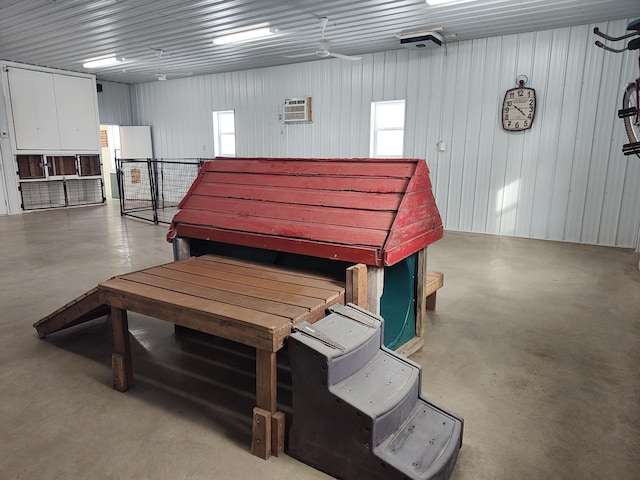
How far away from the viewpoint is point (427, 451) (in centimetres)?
166

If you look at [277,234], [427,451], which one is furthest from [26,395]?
[427,451]

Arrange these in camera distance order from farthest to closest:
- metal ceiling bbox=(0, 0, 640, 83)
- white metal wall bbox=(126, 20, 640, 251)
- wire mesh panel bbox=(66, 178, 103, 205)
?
wire mesh panel bbox=(66, 178, 103, 205) < white metal wall bbox=(126, 20, 640, 251) < metal ceiling bbox=(0, 0, 640, 83)

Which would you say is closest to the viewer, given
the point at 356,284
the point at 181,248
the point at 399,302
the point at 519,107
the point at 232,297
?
the point at 232,297

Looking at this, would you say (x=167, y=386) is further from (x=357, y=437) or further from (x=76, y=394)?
(x=357, y=437)

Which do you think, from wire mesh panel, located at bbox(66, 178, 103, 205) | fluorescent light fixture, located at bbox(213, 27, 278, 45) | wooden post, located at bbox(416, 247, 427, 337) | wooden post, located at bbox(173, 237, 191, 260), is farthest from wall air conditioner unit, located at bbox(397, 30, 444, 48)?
wire mesh panel, located at bbox(66, 178, 103, 205)

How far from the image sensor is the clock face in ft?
20.6

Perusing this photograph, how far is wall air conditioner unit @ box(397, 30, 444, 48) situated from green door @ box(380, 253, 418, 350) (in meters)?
4.90

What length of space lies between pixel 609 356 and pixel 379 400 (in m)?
1.97

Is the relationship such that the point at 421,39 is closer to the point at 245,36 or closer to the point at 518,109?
the point at 518,109

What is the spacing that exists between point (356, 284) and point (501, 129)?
550 centimetres

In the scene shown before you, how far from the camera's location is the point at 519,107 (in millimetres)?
6348

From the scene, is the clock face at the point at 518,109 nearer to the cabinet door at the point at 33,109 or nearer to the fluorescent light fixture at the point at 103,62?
the fluorescent light fixture at the point at 103,62

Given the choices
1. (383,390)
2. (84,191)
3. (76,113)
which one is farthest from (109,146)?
(383,390)

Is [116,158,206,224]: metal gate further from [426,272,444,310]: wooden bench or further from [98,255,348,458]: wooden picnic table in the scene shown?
[98,255,348,458]: wooden picnic table
